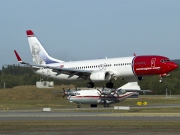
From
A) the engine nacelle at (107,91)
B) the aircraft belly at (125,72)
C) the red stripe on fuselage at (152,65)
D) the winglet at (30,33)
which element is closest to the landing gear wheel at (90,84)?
the engine nacelle at (107,91)

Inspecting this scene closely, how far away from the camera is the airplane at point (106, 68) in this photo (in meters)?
81.0

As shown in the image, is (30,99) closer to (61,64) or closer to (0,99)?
(0,99)

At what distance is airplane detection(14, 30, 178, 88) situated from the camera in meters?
81.0

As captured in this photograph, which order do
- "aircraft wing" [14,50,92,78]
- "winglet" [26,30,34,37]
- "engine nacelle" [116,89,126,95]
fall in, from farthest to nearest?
"winglet" [26,30,34,37] → "aircraft wing" [14,50,92,78] → "engine nacelle" [116,89,126,95]

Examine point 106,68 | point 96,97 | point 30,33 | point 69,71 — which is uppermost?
point 30,33

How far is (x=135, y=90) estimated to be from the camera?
9212 centimetres

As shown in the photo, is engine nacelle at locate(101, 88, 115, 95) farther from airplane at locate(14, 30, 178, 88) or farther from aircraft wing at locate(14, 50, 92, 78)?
aircraft wing at locate(14, 50, 92, 78)

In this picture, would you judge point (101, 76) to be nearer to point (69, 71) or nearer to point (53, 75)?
point (69, 71)

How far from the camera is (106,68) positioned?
280 feet

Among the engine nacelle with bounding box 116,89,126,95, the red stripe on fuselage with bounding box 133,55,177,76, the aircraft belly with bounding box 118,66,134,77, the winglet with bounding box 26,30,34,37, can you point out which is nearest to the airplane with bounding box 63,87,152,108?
the engine nacelle with bounding box 116,89,126,95

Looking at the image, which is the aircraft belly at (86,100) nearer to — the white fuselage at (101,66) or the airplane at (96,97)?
the airplane at (96,97)

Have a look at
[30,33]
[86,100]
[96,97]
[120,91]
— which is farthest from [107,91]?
[30,33]

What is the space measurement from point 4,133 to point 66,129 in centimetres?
470

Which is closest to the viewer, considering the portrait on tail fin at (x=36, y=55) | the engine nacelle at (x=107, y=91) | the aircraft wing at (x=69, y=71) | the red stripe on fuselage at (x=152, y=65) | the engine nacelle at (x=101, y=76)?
the red stripe on fuselage at (x=152, y=65)
